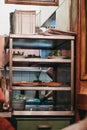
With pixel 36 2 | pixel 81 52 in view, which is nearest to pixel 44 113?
pixel 81 52

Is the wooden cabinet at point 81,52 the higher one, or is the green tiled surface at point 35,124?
the wooden cabinet at point 81,52

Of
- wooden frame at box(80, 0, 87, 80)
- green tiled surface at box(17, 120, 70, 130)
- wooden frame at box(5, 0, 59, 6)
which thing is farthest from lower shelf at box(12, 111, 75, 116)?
wooden frame at box(5, 0, 59, 6)

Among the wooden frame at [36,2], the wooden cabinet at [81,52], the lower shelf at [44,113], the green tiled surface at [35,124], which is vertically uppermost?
the wooden frame at [36,2]

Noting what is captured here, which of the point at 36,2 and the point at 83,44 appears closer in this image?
the point at 83,44

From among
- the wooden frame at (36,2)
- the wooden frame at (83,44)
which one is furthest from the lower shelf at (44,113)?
the wooden frame at (36,2)

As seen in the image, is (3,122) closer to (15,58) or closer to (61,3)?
(15,58)

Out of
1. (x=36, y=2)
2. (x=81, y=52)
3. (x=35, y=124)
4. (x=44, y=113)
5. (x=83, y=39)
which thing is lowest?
(x=35, y=124)

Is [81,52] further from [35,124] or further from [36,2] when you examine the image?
[36,2]

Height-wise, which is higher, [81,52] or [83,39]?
[83,39]

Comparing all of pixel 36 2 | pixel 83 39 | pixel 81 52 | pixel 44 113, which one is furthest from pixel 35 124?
pixel 36 2

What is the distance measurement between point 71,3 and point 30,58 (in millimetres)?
842

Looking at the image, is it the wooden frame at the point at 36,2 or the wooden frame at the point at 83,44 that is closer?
the wooden frame at the point at 83,44

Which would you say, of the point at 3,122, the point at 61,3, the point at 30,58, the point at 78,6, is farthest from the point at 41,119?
the point at 61,3

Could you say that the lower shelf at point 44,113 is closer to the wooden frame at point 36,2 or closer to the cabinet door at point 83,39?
the cabinet door at point 83,39
